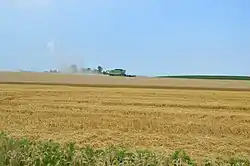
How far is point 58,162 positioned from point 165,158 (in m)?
A: 1.58

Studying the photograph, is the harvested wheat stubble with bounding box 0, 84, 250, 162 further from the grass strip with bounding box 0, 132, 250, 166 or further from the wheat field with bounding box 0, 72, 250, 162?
the grass strip with bounding box 0, 132, 250, 166

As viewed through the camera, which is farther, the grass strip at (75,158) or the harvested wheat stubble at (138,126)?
the harvested wheat stubble at (138,126)

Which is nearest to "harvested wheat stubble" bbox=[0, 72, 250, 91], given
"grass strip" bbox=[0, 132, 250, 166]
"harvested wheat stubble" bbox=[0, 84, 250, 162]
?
"harvested wheat stubble" bbox=[0, 84, 250, 162]

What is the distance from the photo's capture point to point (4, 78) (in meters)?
52.0

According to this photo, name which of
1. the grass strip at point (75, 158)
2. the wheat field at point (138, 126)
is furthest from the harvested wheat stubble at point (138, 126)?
the grass strip at point (75, 158)

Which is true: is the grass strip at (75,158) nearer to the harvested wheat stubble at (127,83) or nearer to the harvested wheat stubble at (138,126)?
the harvested wheat stubble at (138,126)

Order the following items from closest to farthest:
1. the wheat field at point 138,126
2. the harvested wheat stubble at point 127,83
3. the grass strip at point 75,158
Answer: the grass strip at point 75,158, the wheat field at point 138,126, the harvested wheat stubble at point 127,83

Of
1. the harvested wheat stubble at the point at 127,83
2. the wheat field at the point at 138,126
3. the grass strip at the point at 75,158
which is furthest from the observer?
→ the harvested wheat stubble at the point at 127,83

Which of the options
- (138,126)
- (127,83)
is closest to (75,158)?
(138,126)

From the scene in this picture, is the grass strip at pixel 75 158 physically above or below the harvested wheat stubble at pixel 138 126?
above

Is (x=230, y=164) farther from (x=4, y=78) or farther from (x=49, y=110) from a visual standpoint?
(x=4, y=78)

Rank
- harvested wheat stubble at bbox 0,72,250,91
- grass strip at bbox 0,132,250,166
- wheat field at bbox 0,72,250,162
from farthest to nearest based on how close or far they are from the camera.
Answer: harvested wheat stubble at bbox 0,72,250,91 → wheat field at bbox 0,72,250,162 → grass strip at bbox 0,132,250,166

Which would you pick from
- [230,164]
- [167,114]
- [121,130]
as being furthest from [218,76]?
[230,164]

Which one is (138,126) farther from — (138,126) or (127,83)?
(127,83)
